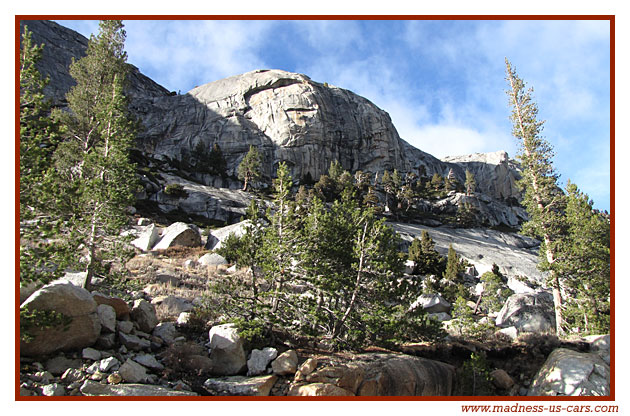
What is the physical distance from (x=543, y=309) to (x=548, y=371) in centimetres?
1365

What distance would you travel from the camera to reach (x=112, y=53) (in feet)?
125

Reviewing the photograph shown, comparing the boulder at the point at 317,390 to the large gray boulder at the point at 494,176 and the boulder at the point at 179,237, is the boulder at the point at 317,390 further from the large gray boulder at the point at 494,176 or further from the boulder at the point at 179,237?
the large gray boulder at the point at 494,176

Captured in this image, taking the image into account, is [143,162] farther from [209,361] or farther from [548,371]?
[548,371]

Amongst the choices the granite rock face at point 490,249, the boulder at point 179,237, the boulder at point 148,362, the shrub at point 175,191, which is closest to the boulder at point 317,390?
the boulder at point 148,362

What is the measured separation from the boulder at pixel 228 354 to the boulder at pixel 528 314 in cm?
1769

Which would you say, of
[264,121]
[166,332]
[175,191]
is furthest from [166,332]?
[264,121]

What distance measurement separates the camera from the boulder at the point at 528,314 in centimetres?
1966

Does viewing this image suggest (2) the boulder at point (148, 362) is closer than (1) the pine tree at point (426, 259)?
Yes

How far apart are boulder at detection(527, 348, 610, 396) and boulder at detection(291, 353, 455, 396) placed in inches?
95.1

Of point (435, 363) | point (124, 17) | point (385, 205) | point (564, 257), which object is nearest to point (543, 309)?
point (564, 257)

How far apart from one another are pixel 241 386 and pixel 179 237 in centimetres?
2308

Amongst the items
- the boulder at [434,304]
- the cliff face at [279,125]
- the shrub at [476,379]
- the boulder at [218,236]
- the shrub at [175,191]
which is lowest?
the boulder at [434,304]

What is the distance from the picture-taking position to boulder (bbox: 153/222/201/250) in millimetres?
27403

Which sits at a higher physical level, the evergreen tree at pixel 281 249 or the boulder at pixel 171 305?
the evergreen tree at pixel 281 249
